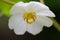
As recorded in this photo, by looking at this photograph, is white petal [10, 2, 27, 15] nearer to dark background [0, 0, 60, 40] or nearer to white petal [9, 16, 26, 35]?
white petal [9, 16, 26, 35]

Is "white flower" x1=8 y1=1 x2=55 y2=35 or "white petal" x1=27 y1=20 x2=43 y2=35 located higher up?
"white flower" x1=8 y1=1 x2=55 y2=35

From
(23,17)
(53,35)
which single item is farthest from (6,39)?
(23,17)

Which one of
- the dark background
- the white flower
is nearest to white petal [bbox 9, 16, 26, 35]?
the white flower

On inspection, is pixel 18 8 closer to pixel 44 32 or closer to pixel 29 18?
pixel 29 18

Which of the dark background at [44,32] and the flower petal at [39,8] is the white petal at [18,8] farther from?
the dark background at [44,32]

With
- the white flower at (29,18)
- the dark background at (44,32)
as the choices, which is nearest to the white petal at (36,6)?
the white flower at (29,18)
